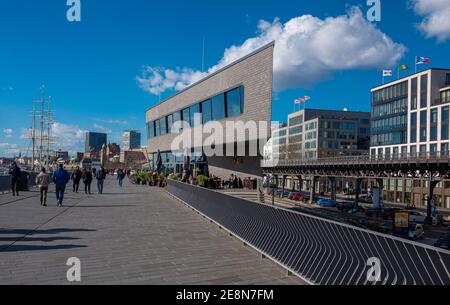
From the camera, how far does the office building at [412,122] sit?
2857 inches

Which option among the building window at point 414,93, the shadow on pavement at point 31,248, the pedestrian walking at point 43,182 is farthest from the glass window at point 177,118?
the building window at point 414,93

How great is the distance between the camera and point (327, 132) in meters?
118

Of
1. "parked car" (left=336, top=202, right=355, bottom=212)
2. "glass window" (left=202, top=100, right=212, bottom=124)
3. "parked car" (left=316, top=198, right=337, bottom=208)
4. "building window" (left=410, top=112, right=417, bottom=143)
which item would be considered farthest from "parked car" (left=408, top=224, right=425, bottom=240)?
"building window" (left=410, top=112, right=417, bottom=143)

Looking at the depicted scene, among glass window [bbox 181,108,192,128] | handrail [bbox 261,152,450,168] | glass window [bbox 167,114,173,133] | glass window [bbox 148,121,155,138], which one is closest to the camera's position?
glass window [bbox 181,108,192,128]

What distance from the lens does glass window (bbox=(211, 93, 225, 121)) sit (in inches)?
1512

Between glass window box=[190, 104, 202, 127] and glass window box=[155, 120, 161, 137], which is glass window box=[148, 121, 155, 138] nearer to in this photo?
glass window box=[155, 120, 161, 137]

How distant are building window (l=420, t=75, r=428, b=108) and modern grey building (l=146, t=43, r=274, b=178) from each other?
46.9 m

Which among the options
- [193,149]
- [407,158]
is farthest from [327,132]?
[193,149]

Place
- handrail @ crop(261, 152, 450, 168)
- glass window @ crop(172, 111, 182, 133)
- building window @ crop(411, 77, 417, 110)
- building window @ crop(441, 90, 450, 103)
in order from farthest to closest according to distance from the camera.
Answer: building window @ crop(411, 77, 417, 110)
building window @ crop(441, 90, 450, 103)
handrail @ crop(261, 152, 450, 168)
glass window @ crop(172, 111, 182, 133)

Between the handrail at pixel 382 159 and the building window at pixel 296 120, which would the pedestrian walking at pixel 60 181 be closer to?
the handrail at pixel 382 159

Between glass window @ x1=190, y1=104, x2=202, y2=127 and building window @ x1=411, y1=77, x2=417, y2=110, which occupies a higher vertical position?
building window @ x1=411, y1=77, x2=417, y2=110

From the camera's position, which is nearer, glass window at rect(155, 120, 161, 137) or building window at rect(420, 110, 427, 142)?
glass window at rect(155, 120, 161, 137)

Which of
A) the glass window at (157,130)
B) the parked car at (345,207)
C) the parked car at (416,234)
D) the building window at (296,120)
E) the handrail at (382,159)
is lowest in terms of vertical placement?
the parked car at (345,207)

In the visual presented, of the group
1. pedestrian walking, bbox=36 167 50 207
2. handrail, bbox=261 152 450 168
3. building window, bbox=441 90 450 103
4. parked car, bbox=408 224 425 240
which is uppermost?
building window, bbox=441 90 450 103
